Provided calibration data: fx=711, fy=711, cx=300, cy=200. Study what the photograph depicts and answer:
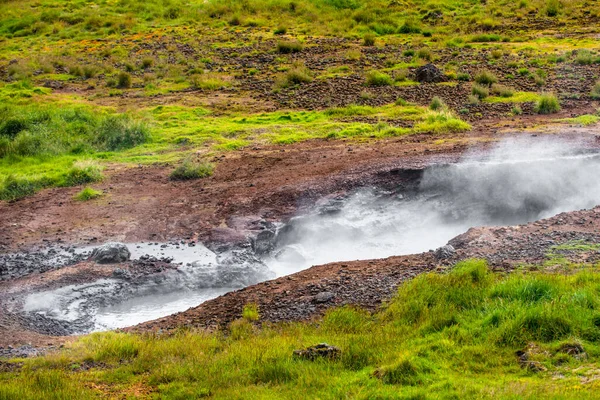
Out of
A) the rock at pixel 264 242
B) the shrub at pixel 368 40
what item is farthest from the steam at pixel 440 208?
the shrub at pixel 368 40

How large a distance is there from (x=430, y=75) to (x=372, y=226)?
10311 millimetres

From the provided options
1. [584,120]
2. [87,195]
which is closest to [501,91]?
[584,120]

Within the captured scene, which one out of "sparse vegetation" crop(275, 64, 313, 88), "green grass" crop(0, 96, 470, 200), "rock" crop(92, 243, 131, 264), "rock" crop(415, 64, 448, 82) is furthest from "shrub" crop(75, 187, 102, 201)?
"rock" crop(415, 64, 448, 82)

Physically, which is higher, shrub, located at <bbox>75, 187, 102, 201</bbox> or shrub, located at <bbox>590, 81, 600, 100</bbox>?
shrub, located at <bbox>590, 81, 600, 100</bbox>

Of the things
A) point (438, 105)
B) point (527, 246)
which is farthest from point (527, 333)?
point (438, 105)

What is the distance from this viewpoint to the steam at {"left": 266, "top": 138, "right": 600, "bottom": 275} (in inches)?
500

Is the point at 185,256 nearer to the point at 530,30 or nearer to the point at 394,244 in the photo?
the point at 394,244

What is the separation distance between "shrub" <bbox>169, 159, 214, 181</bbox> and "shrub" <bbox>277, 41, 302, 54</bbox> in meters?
13.2

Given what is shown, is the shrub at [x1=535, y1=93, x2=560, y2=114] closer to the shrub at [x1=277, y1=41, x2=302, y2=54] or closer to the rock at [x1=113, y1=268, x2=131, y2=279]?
the shrub at [x1=277, y1=41, x2=302, y2=54]

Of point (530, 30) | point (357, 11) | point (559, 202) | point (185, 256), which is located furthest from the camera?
point (357, 11)

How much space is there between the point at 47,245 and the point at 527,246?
8.07 m

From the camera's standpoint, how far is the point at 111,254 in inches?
463

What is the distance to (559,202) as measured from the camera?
1332 cm

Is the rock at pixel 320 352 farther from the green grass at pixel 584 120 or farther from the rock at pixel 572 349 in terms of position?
the green grass at pixel 584 120
